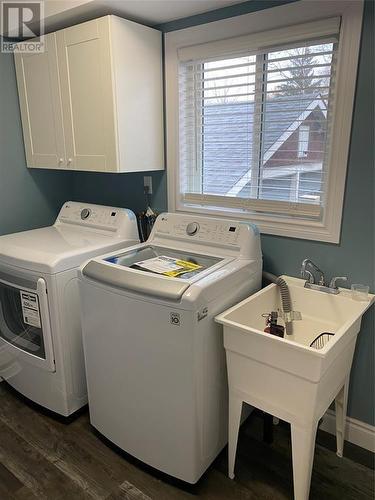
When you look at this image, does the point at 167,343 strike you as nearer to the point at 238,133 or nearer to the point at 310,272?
the point at 310,272

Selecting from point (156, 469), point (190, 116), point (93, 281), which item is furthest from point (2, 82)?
point (156, 469)

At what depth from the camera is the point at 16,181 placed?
2551mm

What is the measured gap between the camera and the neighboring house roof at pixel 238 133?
1858mm

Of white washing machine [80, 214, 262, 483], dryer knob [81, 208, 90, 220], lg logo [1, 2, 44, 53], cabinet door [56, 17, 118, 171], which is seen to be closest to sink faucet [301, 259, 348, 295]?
white washing machine [80, 214, 262, 483]

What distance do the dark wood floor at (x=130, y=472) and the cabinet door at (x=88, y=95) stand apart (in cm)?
149

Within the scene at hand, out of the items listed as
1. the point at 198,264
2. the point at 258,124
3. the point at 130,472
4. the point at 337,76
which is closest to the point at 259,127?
the point at 258,124

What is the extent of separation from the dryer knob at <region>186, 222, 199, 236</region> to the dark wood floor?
111cm

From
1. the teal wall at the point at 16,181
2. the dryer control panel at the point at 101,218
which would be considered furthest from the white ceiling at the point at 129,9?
the dryer control panel at the point at 101,218

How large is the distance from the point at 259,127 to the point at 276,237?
0.60 metres

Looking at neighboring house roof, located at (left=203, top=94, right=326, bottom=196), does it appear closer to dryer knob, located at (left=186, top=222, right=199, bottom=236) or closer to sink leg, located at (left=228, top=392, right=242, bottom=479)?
dryer knob, located at (left=186, top=222, right=199, bottom=236)

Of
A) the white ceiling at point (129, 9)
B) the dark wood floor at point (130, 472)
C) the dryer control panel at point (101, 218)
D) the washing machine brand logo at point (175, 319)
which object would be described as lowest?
the dark wood floor at point (130, 472)

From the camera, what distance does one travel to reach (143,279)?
4.91 feet

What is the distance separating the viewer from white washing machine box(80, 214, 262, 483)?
146cm

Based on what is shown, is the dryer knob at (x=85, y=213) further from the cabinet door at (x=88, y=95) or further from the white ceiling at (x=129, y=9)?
the white ceiling at (x=129, y=9)
